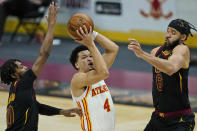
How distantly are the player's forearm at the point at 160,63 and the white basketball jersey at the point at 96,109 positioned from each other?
762 millimetres

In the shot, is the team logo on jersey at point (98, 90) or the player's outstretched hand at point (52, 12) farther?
the team logo on jersey at point (98, 90)

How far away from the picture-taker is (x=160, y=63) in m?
5.50

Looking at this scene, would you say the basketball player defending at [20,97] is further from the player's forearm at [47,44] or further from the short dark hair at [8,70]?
the player's forearm at [47,44]

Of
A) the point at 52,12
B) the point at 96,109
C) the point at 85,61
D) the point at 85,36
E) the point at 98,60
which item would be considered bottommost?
the point at 96,109

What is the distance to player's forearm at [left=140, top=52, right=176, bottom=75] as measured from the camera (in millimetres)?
5473

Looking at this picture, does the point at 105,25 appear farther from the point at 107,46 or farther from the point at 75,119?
the point at 107,46

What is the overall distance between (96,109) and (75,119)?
4.16 metres

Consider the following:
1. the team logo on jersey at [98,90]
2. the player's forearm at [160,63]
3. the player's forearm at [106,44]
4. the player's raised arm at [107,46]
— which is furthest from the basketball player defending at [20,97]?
the player's forearm at [160,63]

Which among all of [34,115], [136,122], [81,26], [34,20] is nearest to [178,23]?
[81,26]

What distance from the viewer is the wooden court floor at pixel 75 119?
921 cm

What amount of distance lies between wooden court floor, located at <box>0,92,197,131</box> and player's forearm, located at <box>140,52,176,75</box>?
12.4 feet

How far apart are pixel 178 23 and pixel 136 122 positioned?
3915 millimetres

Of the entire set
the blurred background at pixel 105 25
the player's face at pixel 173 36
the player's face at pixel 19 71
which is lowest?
the blurred background at pixel 105 25

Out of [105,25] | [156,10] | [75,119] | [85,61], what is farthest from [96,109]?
[105,25]
